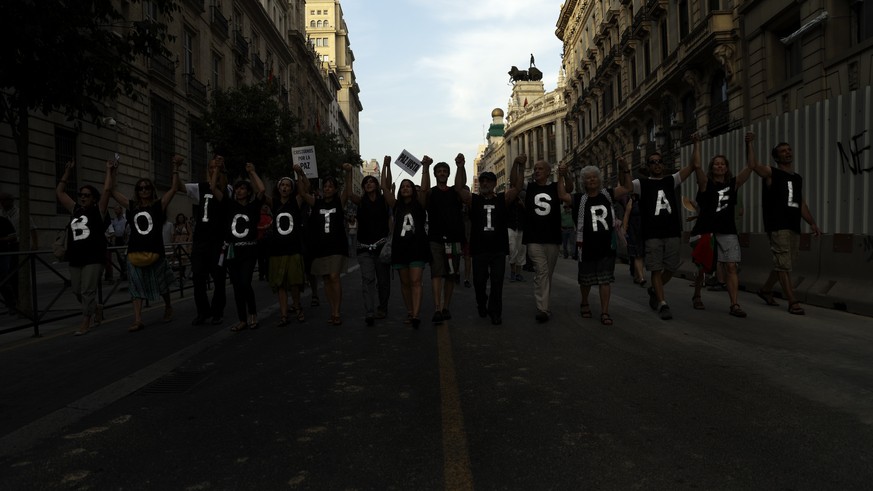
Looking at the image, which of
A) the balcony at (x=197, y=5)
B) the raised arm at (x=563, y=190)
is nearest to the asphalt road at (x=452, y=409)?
the raised arm at (x=563, y=190)

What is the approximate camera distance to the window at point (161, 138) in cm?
2414

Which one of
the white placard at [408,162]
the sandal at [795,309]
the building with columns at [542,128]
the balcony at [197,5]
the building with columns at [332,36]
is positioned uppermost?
the building with columns at [332,36]

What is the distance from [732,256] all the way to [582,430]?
16.1 feet

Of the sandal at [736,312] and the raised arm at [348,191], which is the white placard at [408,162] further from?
the sandal at [736,312]

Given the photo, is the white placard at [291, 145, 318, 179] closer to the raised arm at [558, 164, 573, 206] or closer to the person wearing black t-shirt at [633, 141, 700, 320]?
the raised arm at [558, 164, 573, 206]

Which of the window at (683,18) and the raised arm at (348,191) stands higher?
the window at (683,18)

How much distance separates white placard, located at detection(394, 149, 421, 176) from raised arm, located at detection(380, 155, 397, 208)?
3.17 metres

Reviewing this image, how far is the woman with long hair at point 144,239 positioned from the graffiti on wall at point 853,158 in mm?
8275

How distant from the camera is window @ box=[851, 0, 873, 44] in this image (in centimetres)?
1464

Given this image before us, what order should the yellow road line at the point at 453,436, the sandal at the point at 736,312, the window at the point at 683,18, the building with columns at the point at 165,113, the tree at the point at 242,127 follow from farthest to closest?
1. the window at the point at 683,18
2. the tree at the point at 242,127
3. the building with columns at the point at 165,113
4. the sandal at the point at 736,312
5. the yellow road line at the point at 453,436

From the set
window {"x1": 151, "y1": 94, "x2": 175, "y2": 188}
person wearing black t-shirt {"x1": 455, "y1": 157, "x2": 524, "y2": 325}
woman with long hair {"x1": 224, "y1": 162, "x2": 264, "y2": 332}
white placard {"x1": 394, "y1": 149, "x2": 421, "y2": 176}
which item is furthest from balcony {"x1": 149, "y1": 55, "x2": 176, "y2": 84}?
person wearing black t-shirt {"x1": 455, "y1": 157, "x2": 524, "y2": 325}

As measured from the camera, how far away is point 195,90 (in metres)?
27.9

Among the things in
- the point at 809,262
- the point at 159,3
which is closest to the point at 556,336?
the point at 809,262

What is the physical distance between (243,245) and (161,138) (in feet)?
65.8
